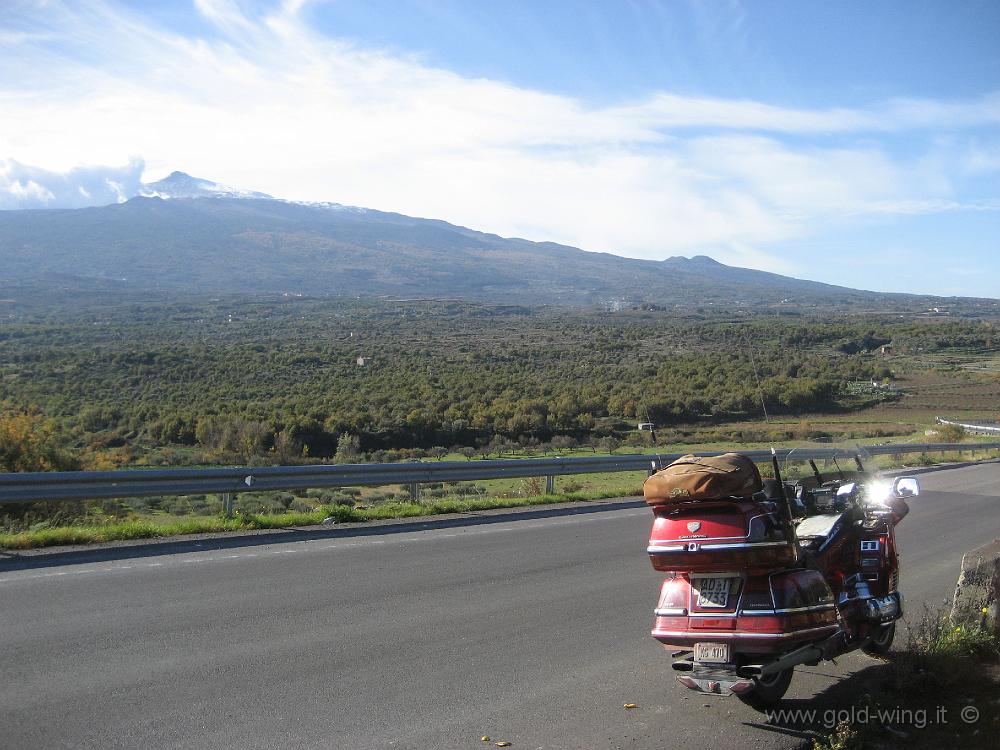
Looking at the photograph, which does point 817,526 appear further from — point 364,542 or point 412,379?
point 412,379

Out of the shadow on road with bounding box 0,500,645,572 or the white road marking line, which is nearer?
the white road marking line

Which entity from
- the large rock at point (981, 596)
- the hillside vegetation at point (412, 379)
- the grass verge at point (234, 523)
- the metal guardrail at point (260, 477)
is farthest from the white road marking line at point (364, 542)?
the large rock at point (981, 596)

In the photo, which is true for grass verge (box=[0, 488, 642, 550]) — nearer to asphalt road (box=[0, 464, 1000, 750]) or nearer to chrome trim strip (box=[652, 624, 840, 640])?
asphalt road (box=[0, 464, 1000, 750])

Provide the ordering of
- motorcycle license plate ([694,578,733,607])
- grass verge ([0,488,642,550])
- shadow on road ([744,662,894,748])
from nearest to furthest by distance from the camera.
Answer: motorcycle license plate ([694,578,733,607]) → shadow on road ([744,662,894,748]) → grass verge ([0,488,642,550])

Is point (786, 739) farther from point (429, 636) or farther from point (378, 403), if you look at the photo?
point (378, 403)

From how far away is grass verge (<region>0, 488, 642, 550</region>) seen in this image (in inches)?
410

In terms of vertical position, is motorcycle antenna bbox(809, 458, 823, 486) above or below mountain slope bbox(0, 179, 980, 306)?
below

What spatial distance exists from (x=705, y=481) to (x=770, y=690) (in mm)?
1395

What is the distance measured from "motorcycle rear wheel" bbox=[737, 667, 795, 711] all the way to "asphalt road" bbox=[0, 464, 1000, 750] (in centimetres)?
10

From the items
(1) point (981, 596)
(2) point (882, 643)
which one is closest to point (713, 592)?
(2) point (882, 643)

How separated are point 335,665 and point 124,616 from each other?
209 cm

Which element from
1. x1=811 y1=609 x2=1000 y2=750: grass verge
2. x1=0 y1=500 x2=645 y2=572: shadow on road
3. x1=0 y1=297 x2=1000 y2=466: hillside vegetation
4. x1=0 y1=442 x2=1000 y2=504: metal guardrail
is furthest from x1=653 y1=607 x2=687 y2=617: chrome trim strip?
x1=0 y1=297 x2=1000 y2=466: hillside vegetation

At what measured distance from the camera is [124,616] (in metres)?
7.23

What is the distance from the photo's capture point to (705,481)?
512cm
